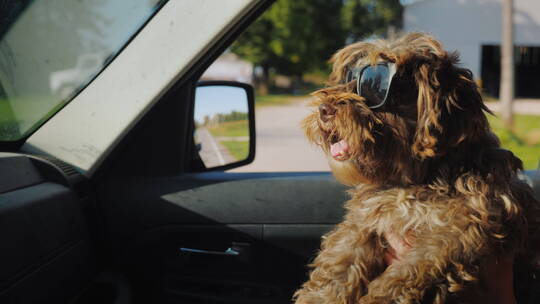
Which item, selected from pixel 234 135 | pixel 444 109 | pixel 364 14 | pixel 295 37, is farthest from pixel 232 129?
pixel 364 14

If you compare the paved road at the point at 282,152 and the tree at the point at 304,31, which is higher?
the tree at the point at 304,31

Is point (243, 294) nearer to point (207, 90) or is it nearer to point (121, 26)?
point (207, 90)

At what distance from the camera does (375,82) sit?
201 centimetres

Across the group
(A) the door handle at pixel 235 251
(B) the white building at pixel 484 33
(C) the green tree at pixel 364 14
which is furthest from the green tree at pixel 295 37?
(A) the door handle at pixel 235 251

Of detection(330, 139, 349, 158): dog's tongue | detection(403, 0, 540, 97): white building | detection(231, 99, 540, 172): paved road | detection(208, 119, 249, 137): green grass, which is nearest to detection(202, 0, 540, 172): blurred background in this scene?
detection(403, 0, 540, 97): white building

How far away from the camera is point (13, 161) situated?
2148mm

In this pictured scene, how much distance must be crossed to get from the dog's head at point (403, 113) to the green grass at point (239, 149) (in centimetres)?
104

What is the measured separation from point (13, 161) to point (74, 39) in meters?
0.62

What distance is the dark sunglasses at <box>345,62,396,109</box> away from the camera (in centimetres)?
198

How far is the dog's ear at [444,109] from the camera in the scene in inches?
75.1

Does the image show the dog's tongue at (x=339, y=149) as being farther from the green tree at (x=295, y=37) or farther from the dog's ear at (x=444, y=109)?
the green tree at (x=295, y=37)

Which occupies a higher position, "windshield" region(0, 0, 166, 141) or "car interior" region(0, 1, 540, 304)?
"windshield" region(0, 0, 166, 141)

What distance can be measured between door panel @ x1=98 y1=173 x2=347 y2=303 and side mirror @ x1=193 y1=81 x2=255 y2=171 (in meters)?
0.32

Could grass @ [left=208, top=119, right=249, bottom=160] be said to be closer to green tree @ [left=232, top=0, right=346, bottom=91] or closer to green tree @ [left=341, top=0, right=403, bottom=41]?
green tree @ [left=232, top=0, right=346, bottom=91]
